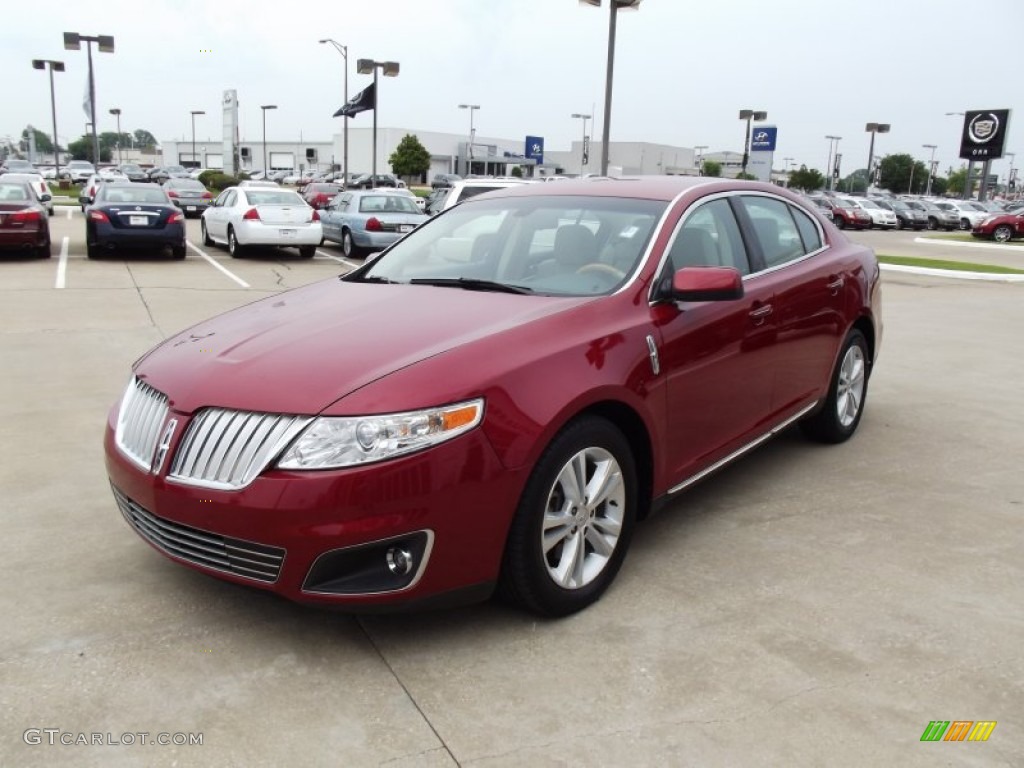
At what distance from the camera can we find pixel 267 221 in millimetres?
16672

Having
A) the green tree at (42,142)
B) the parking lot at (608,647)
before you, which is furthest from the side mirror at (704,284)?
the green tree at (42,142)

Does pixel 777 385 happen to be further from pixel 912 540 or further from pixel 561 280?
pixel 561 280

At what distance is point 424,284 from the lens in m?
4.02

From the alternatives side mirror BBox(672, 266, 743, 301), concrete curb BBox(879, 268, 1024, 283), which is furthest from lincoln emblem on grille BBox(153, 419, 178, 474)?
concrete curb BBox(879, 268, 1024, 283)

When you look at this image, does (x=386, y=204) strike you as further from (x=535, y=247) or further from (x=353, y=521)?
(x=353, y=521)

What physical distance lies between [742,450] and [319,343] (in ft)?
7.16

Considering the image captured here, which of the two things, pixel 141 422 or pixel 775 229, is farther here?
pixel 775 229

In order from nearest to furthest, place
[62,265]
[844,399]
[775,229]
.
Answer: [775,229] → [844,399] → [62,265]

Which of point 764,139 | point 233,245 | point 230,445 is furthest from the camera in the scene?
Answer: point 764,139

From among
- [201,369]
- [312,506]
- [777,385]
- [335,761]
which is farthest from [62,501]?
[777,385]

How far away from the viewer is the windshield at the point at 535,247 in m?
3.78

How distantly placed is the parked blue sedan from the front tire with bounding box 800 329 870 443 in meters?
12.3

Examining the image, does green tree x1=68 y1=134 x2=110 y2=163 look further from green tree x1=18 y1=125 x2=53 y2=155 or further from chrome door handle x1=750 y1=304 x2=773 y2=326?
chrome door handle x1=750 y1=304 x2=773 y2=326

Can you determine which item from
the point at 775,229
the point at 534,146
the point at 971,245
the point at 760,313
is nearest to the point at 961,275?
the point at 971,245
